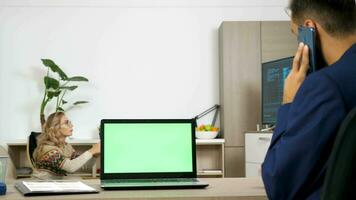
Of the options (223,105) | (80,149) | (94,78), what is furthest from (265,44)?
(80,149)

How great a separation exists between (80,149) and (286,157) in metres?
4.10

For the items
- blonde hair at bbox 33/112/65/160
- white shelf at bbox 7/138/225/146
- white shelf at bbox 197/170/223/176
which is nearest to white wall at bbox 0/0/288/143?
white shelf at bbox 7/138/225/146

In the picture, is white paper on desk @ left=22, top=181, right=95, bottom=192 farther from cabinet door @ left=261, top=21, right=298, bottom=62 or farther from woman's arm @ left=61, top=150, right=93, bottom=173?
cabinet door @ left=261, top=21, right=298, bottom=62

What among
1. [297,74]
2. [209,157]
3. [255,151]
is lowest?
[209,157]

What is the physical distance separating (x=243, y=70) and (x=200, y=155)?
100 centimetres

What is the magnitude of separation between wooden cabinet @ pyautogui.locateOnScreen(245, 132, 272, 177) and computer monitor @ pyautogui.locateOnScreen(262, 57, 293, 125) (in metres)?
0.25

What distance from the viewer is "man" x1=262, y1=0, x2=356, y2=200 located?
105 cm

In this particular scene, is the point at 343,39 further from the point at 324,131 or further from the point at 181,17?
the point at 181,17

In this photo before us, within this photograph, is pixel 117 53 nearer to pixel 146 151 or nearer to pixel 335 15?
pixel 146 151

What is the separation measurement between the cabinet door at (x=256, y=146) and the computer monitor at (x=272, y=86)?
0.83ft

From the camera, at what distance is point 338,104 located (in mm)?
1039

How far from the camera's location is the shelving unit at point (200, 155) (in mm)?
4656

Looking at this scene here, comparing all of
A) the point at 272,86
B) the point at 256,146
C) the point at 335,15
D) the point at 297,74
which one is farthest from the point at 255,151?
the point at 335,15

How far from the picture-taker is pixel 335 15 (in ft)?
3.95
